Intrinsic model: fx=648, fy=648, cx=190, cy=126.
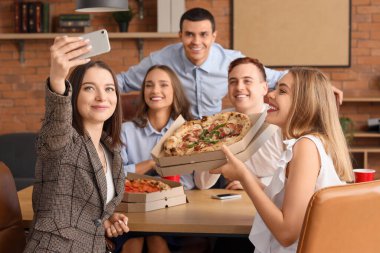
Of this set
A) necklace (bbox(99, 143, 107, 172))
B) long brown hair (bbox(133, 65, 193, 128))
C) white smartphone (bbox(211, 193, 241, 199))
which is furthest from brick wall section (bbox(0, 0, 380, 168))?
necklace (bbox(99, 143, 107, 172))

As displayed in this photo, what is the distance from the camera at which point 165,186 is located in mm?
2576

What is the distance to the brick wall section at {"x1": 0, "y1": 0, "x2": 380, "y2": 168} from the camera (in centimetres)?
594

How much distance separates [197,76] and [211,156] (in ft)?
6.90

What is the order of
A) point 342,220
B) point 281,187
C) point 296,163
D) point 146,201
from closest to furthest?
1. point 342,220
2. point 296,163
3. point 281,187
4. point 146,201

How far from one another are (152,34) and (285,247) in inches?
158

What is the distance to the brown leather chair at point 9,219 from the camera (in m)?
2.22

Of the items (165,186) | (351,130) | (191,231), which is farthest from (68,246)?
(351,130)

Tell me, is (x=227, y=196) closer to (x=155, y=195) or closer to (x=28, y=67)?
(x=155, y=195)

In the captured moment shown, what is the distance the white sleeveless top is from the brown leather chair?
819 millimetres

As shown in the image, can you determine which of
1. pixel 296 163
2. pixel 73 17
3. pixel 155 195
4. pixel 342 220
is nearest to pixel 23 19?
pixel 73 17

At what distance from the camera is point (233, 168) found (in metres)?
2.19

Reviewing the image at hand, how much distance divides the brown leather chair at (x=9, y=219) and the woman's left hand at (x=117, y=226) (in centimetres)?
31

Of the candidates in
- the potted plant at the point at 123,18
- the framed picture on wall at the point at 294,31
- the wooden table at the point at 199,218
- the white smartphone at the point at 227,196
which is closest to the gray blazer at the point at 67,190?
the wooden table at the point at 199,218

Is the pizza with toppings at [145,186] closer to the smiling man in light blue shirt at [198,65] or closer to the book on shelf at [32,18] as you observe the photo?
the smiling man in light blue shirt at [198,65]
